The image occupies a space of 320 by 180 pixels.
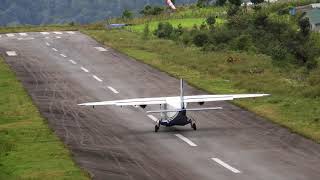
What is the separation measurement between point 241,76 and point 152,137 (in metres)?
20.2

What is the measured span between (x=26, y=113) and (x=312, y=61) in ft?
94.4

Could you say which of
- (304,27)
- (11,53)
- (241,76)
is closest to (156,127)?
(241,76)

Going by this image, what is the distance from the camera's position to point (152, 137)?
32938 millimetres

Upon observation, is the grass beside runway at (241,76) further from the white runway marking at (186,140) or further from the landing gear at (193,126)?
the white runway marking at (186,140)

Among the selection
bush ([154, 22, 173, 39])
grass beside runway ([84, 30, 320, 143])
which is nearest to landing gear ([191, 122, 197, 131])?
grass beside runway ([84, 30, 320, 143])

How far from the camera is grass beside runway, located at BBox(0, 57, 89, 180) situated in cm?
2666

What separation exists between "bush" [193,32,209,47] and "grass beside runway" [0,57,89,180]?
29.2m

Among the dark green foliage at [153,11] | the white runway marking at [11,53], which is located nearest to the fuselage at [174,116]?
the white runway marking at [11,53]

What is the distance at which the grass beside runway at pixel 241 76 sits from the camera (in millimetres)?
37438

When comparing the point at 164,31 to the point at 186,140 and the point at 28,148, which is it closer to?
the point at 186,140

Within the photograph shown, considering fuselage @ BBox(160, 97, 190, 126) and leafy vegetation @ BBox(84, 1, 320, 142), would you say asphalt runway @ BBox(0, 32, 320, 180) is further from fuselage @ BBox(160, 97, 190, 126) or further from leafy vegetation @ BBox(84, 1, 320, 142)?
leafy vegetation @ BBox(84, 1, 320, 142)

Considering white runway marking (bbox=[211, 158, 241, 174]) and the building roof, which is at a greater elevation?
the building roof

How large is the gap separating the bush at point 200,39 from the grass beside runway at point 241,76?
6.11 ft

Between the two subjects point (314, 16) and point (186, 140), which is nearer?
point (186, 140)
